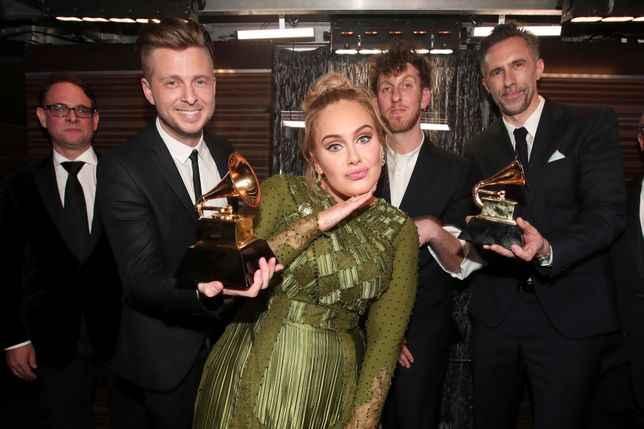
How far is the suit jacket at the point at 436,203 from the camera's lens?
277 centimetres

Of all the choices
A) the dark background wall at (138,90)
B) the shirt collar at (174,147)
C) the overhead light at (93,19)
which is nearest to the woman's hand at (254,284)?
the shirt collar at (174,147)

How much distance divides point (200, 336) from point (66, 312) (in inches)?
38.8

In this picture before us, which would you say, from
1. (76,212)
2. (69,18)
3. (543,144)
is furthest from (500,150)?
(69,18)

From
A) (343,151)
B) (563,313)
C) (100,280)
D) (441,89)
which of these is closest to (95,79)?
(100,280)

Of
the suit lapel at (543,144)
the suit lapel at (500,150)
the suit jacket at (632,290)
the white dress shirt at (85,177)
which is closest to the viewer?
the suit lapel at (543,144)

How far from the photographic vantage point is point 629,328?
3.07 metres

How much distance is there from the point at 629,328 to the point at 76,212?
3284 mm

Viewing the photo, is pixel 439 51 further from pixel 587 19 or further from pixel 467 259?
pixel 467 259

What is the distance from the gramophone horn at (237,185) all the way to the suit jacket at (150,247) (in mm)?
442

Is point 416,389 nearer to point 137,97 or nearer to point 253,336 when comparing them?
point 253,336

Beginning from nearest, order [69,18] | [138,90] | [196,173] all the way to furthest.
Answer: [196,173] < [69,18] < [138,90]

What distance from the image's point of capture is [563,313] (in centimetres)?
251

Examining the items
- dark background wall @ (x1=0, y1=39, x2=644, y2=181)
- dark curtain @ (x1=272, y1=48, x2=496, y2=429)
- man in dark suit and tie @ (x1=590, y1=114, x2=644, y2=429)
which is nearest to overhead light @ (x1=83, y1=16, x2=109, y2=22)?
dark background wall @ (x1=0, y1=39, x2=644, y2=181)

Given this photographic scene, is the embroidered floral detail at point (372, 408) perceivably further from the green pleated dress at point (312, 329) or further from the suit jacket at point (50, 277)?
the suit jacket at point (50, 277)
